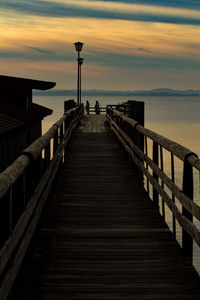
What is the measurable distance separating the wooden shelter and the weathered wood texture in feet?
17.3

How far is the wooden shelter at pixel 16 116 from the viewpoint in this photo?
14.3 metres

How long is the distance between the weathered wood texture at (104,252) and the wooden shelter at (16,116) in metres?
5.26

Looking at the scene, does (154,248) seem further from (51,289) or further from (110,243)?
(51,289)

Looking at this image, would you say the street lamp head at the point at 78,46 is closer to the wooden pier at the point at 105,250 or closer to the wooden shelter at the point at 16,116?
the wooden shelter at the point at 16,116

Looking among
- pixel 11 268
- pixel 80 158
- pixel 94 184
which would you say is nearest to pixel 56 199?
pixel 94 184

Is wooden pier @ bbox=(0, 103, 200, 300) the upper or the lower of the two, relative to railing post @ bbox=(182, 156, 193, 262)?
lower

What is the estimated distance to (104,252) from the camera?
18.7ft

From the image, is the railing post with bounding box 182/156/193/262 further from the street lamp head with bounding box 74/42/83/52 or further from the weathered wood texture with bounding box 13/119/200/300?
the street lamp head with bounding box 74/42/83/52

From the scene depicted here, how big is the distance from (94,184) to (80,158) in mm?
4308

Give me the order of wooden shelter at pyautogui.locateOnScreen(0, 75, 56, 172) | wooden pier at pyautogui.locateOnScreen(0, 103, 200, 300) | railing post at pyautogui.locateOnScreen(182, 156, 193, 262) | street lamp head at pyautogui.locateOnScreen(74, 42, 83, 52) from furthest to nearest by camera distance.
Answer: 1. street lamp head at pyautogui.locateOnScreen(74, 42, 83, 52)
2. wooden shelter at pyautogui.locateOnScreen(0, 75, 56, 172)
3. railing post at pyautogui.locateOnScreen(182, 156, 193, 262)
4. wooden pier at pyautogui.locateOnScreen(0, 103, 200, 300)

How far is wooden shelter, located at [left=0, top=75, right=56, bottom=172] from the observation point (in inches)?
564

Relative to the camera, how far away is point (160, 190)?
22.5 feet

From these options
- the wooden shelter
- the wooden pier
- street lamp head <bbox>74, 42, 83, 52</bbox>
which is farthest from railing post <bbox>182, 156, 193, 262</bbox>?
street lamp head <bbox>74, 42, 83, 52</bbox>

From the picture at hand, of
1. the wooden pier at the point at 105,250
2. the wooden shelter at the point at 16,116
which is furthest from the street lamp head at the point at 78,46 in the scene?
the wooden pier at the point at 105,250
